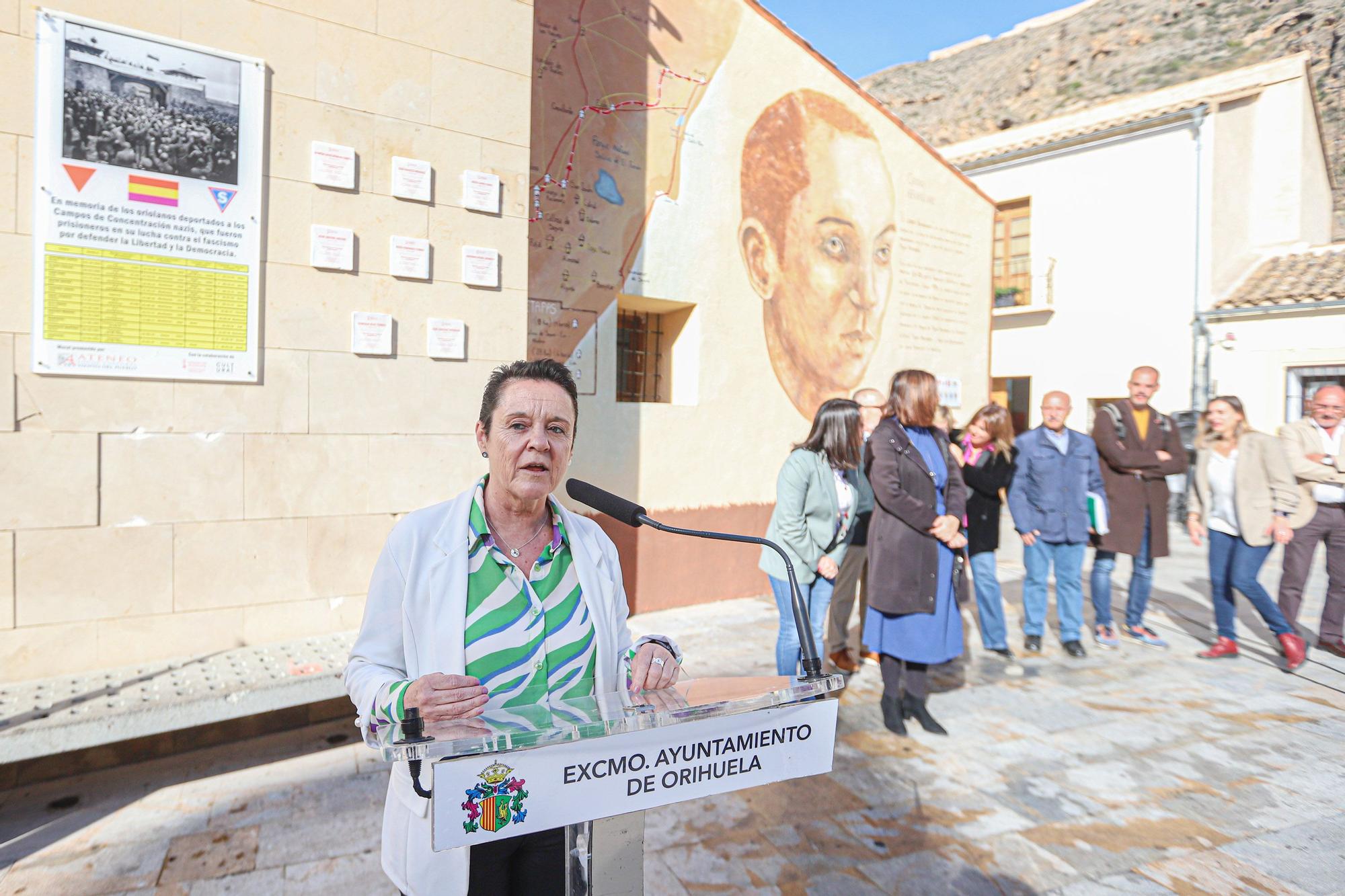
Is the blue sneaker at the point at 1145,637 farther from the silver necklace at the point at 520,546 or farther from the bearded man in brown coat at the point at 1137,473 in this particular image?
the silver necklace at the point at 520,546

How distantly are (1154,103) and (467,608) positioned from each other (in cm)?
1921

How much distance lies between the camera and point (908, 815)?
11.5 feet

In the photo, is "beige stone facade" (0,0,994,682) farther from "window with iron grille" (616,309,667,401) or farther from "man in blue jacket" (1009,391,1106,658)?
"man in blue jacket" (1009,391,1106,658)

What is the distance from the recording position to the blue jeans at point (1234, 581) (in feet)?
18.7

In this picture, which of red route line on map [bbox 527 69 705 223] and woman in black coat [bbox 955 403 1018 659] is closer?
woman in black coat [bbox 955 403 1018 659]

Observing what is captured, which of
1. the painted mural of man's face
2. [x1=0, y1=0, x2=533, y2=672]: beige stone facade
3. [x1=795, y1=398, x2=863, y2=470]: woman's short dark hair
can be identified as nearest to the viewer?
[x1=0, y1=0, x2=533, y2=672]: beige stone facade

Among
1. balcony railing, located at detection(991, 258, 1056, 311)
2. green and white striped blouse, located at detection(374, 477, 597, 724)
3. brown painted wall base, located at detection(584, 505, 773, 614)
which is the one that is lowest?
brown painted wall base, located at detection(584, 505, 773, 614)

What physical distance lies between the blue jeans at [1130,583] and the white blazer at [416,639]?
17.9 feet

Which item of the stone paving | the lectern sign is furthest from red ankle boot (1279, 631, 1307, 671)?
the lectern sign

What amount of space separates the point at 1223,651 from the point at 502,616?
6.30 m

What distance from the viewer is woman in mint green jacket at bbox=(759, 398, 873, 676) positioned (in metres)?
4.56

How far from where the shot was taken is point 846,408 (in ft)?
15.6

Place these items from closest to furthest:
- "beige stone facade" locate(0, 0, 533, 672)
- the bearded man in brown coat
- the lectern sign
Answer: the lectern sign
"beige stone facade" locate(0, 0, 533, 672)
the bearded man in brown coat

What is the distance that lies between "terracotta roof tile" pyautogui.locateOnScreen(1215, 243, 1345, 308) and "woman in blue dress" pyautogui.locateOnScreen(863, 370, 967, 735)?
43.5ft
